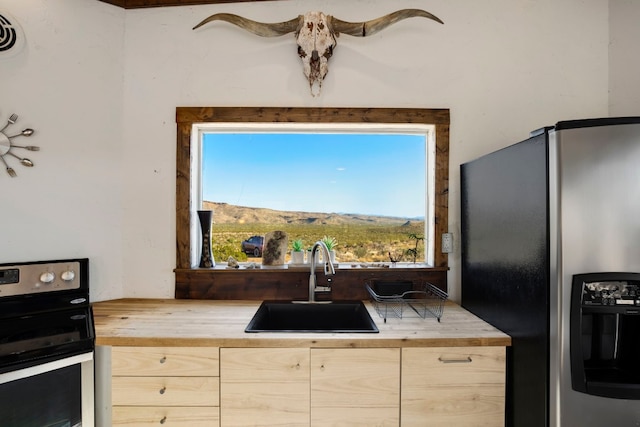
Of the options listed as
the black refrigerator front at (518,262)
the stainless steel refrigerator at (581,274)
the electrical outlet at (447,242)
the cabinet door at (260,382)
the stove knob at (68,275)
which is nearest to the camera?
the stainless steel refrigerator at (581,274)

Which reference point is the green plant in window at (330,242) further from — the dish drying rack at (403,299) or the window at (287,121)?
the window at (287,121)

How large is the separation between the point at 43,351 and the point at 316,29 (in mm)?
2074

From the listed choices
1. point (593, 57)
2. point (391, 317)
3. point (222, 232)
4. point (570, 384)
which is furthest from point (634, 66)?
point (222, 232)

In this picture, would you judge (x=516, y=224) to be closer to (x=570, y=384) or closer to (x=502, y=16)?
(x=570, y=384)

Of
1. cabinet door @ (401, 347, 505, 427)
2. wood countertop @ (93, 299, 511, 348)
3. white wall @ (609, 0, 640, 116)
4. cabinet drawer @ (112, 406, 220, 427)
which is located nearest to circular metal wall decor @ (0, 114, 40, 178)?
wood countertop @ (93, 299, 511, 348)

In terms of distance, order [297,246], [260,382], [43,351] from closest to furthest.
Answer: [43,351] < [260,382] < [297,246]

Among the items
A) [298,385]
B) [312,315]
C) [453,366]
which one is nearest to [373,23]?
[312,315]

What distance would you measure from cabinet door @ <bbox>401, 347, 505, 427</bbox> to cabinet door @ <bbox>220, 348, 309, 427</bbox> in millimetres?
451

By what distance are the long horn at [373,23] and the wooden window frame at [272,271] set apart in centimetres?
47

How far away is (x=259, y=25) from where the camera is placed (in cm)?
187

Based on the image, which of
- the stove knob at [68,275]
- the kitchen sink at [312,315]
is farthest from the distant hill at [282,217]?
the stove knob at [68,275]

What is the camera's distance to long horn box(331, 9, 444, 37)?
1.84 metres

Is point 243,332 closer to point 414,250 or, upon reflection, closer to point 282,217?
point 282,217

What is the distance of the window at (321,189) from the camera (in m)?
2.10
